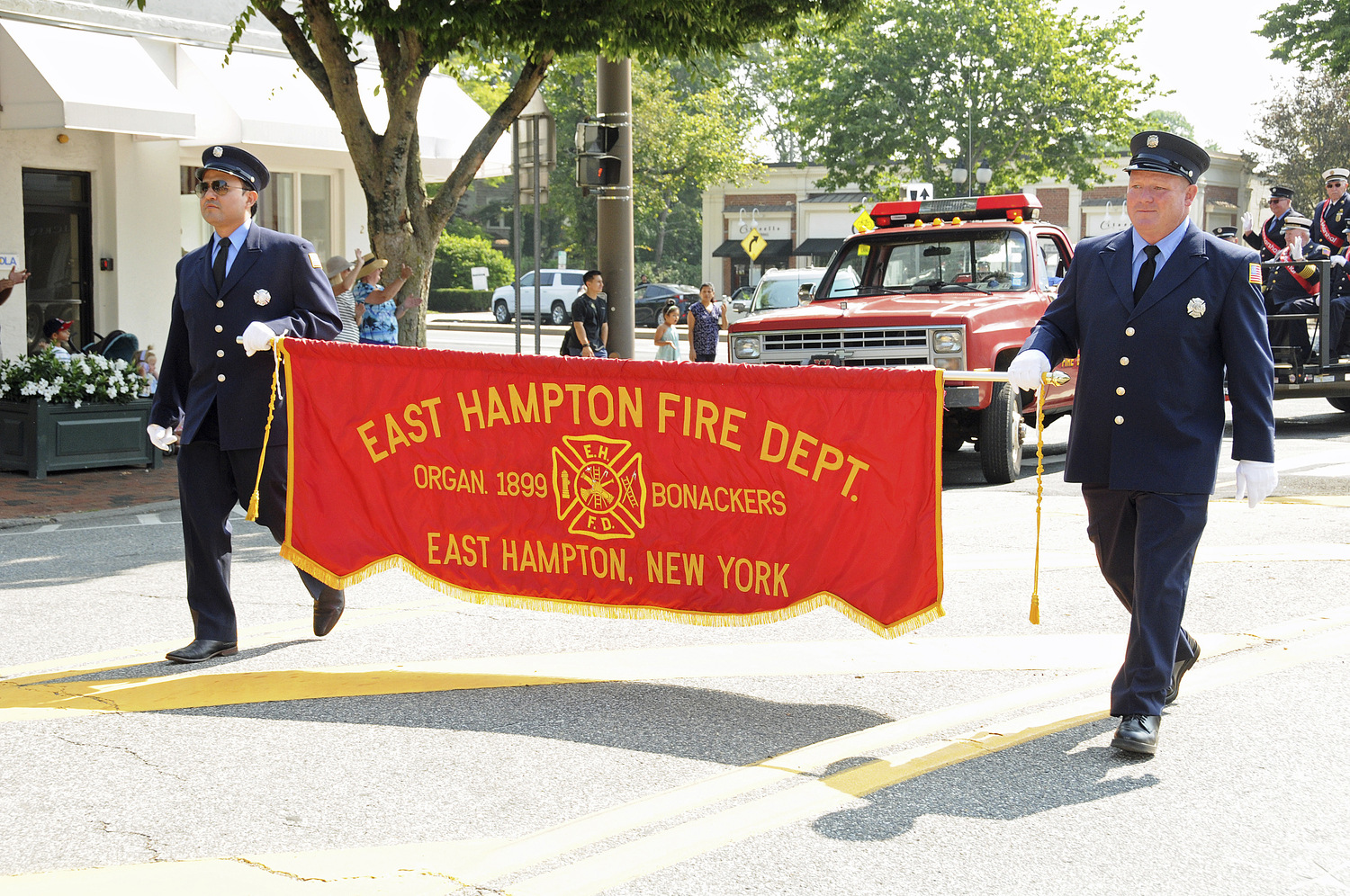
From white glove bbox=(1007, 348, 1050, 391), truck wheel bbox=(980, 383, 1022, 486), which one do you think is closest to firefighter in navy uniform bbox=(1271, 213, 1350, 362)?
truck wheel bbox=(980, 383, 1022, 486)

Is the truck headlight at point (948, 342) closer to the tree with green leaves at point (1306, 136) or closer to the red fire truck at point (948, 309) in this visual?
the red fire truck at point (948, 309)

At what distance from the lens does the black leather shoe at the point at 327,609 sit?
20.3 ft

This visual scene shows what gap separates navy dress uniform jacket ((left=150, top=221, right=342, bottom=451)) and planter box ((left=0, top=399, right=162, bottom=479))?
6911 millimetres

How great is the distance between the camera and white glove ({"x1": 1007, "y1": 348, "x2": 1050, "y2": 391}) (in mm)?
4891

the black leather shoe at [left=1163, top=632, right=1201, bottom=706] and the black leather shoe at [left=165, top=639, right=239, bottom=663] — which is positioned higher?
the black leather shoe at [left=1163, top=632, right=1201, bottom=706]

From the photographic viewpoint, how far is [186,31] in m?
17.4

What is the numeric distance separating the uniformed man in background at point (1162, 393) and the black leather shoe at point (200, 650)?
3.52 metres

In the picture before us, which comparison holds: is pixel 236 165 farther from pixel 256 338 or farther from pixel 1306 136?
pixel 1306 136

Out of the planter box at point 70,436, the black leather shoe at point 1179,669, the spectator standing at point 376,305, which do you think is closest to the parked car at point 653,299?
the planter box at point 70,436

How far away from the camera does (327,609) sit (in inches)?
244

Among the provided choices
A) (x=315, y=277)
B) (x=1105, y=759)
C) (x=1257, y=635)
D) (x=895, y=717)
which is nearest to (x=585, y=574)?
(x=895, y=717)

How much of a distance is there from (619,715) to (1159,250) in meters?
2.56

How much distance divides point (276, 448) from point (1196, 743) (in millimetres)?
3861

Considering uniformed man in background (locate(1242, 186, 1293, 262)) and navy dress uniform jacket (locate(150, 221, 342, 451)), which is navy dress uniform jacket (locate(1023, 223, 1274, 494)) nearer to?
navy dress uniform jacket (locate(150, 221, 342, 451))
